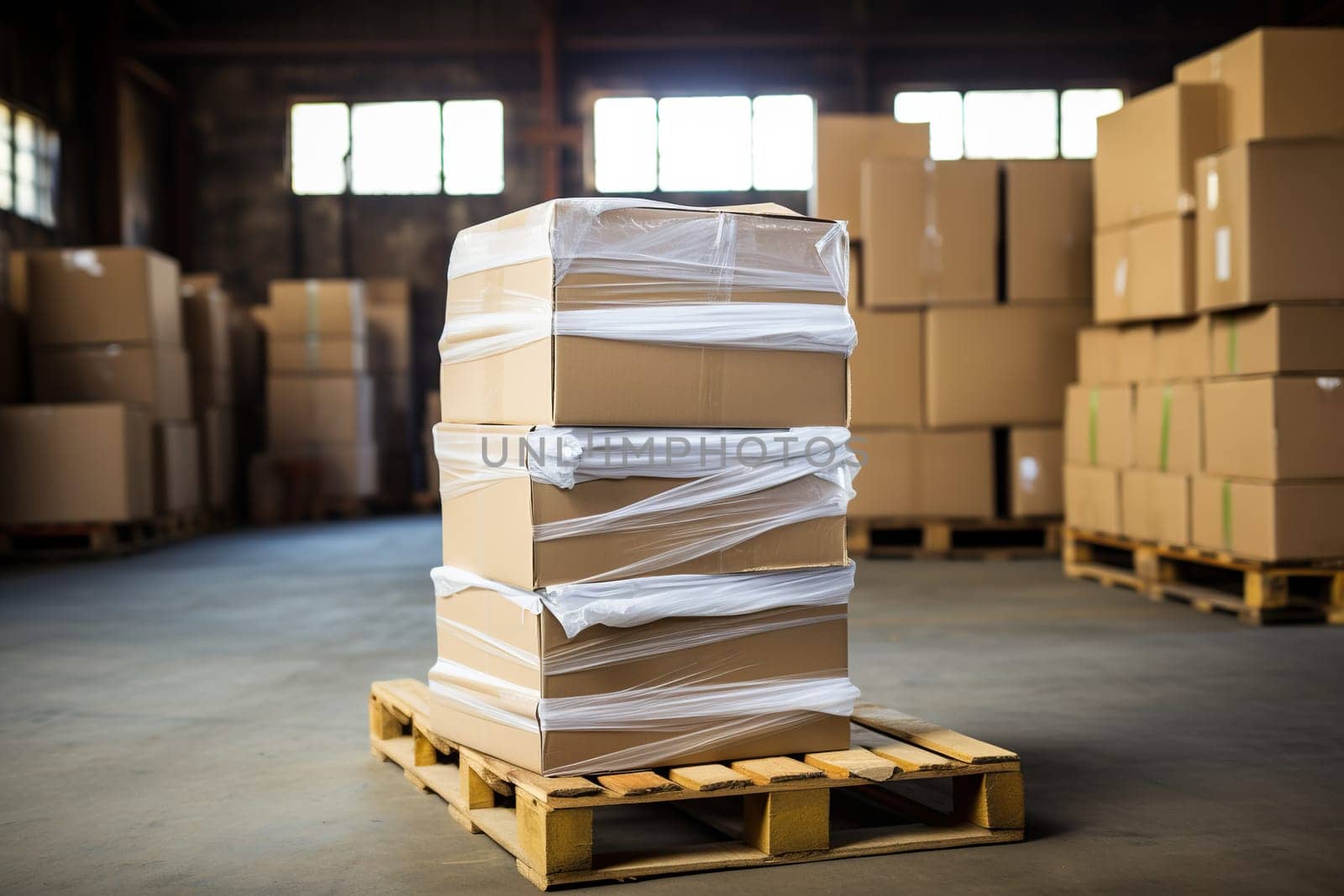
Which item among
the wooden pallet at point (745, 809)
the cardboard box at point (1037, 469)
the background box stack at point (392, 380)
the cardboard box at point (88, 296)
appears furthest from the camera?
the background box stack at point (392, 380)

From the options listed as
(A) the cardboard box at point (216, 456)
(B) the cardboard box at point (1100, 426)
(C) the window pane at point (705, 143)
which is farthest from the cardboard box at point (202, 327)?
(B) the cardboard box at point (1100, 426)

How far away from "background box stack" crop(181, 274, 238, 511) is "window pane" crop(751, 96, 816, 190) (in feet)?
19.5

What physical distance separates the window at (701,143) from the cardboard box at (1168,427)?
843cm

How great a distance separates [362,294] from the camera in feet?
41.7

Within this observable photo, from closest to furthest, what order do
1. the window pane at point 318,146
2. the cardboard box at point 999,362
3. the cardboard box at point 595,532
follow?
the cardboard box at point 595,532 < the cardboard box at point 999,362 < the window pane at point 318,146

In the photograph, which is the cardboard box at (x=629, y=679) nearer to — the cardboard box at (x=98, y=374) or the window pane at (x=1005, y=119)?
the cardboard box at (x=98, y=374)

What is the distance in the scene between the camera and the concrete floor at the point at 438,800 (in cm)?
255

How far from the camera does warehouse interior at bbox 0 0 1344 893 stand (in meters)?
2.66

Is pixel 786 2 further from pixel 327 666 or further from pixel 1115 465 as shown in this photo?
pixel 327 666

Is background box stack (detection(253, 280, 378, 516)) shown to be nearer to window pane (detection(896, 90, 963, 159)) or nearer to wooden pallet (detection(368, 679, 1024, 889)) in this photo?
window pane (detection(896, 90, 963, 159))

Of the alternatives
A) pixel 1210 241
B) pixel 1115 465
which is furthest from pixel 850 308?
pixel 1210 241

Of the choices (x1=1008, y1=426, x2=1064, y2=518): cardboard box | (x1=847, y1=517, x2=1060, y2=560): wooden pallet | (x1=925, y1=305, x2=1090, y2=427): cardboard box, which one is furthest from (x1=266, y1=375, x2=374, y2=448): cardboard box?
(x1=1008, y1=426, x2=1064, y2=518): cardboard box

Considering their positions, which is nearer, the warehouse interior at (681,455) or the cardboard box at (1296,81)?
the warehouse interior at (681,455)

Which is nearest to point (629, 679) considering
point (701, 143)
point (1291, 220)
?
point (1291, 220)
